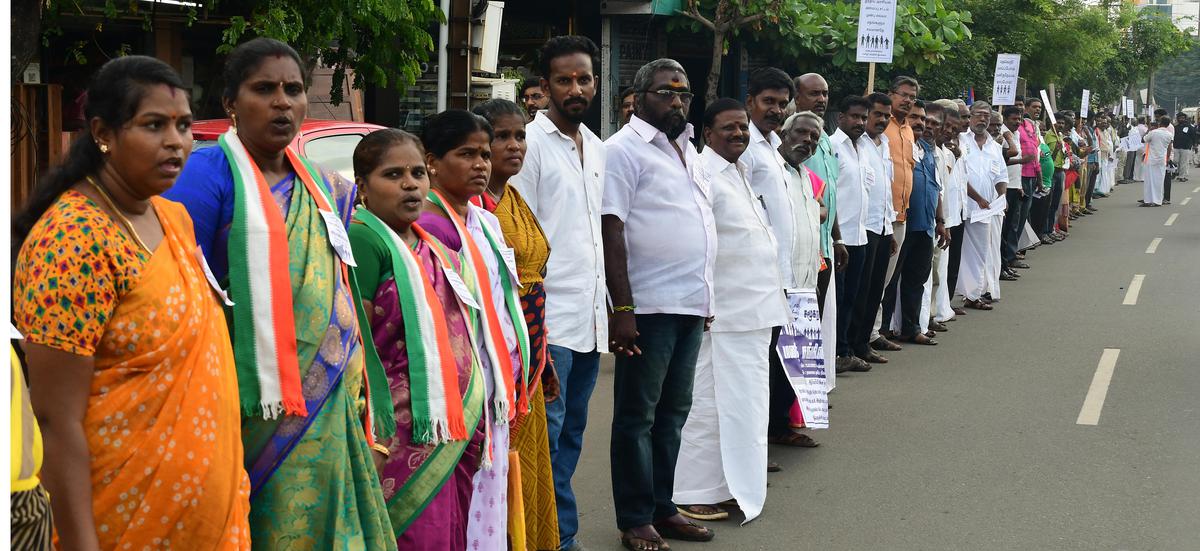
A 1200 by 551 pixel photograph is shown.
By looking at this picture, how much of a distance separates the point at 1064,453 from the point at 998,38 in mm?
18484

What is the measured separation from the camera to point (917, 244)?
10578 mm

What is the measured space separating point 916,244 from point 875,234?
1.27m

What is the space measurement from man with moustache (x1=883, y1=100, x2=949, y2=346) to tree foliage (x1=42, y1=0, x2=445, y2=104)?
372cm

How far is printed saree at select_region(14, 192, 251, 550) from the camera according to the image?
2701 mm

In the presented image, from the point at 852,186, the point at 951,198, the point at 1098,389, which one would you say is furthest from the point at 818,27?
the point at 1098,389

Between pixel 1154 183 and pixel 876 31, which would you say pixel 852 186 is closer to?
pixel 876 31

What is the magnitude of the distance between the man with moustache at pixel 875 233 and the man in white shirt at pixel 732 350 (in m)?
3.61

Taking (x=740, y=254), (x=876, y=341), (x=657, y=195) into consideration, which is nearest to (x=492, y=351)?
(x=657, y=195)

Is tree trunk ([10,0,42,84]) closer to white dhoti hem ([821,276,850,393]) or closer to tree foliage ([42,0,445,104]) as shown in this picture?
tree foliage ([42,0,445,104])

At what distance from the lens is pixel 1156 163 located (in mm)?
25906

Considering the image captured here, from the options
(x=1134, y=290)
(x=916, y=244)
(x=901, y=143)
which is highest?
(x=901, y=143)

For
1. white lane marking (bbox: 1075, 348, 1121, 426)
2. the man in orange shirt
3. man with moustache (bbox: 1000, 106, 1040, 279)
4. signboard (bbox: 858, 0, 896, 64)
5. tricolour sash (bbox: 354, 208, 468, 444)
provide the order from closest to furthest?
tricolour sash (bbox: 354, 208, 468, 444), white lane marking (bbox: 1075, 348, 1121, 426), the man in orange shirt, signboard (bbox: 858, 0, 896, 64), man with moustache (bbox: 1000, 106, 1040, 279)

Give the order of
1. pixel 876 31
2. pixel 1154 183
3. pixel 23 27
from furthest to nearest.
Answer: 1. pixel 1154 183
2. pixel 876 31
3. pixel 23 27

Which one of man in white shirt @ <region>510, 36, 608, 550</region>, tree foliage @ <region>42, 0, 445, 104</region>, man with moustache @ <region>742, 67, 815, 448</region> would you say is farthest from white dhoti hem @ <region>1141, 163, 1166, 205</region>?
man in white shirt @ <region>510, 36, 608, 550</region>
